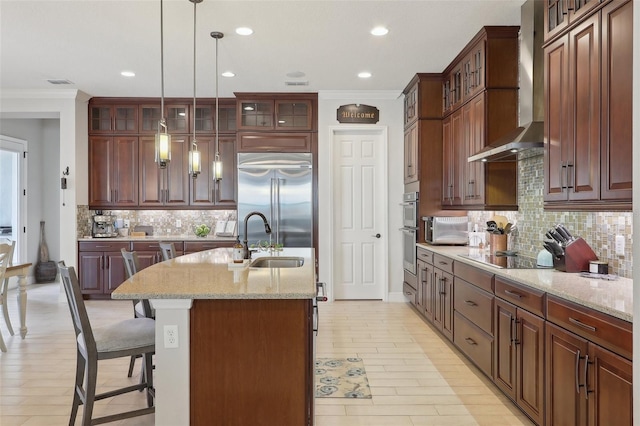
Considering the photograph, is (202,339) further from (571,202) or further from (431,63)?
(431,63)

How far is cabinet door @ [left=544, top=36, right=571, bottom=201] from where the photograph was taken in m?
2.64

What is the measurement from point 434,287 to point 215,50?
3.39 meters

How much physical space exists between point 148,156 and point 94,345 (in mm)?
4715

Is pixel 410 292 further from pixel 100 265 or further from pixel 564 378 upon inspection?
pixel 100 265

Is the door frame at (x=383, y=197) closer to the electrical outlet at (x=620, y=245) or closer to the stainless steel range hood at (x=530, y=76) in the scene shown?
the stainless steel range hood at (x=530, y=76)

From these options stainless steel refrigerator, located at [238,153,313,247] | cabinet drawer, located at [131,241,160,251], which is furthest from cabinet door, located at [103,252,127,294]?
stainless steel refrigerator, located at [238,153,313,247]

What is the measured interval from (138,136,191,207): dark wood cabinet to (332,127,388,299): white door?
2.28 meters

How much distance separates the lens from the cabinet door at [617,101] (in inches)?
82.6

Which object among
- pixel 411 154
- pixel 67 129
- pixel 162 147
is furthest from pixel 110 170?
pixel 411 154

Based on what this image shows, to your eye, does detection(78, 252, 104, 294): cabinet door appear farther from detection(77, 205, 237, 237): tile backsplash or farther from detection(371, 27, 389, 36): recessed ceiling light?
detection(371, 27, 389, 36): recessed ceiling light

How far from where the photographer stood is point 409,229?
18.4 ft

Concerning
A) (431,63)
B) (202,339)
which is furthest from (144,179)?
(202,339)

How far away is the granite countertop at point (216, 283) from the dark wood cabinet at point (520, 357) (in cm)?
130

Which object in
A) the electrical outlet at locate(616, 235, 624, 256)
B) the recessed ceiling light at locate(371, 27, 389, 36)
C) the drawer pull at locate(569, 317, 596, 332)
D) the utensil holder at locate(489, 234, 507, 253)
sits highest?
the recessed ceiling light at locate(371, 27, 389, 36)
